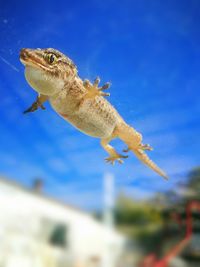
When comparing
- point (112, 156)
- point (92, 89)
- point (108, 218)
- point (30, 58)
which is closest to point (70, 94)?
point (92, 89)

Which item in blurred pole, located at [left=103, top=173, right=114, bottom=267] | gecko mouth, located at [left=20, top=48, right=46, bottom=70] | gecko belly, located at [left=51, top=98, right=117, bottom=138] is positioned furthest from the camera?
blurred pole, located at [left=103, top=173, right=114, bottom=267]

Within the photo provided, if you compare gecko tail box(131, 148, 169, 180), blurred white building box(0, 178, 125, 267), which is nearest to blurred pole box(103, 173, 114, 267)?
blurred white building box(0, 178, 125, 267)

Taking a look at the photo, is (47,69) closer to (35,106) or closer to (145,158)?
(35,106)

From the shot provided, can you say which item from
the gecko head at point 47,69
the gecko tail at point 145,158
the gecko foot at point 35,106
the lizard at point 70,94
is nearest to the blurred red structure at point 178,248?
the gecko tail at point 145,158

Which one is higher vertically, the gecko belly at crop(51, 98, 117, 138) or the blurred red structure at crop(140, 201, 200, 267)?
the blurred red structure at crop(140, 201, 200, 267)

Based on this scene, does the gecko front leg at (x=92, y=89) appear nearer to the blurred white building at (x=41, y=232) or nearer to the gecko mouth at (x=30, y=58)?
the gecko mouth at (x=30, y=58)

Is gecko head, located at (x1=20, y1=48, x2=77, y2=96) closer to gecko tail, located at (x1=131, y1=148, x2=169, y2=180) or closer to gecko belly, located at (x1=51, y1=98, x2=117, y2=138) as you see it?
gecko belly, located at (x1=51, y1=98, x2=117, y2=138)
